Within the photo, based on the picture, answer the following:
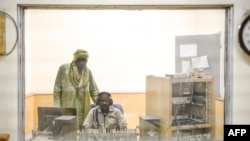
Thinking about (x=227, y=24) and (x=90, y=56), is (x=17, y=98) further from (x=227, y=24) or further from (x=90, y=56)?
(x=227, y=24)

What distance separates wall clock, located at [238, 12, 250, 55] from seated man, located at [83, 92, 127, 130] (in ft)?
3.02

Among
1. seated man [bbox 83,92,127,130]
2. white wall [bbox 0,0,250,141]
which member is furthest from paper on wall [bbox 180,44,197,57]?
seated man [bbox 83,92,127,130]

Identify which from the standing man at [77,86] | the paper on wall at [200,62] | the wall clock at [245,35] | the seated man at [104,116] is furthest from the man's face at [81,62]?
the wall clock at [245,35]

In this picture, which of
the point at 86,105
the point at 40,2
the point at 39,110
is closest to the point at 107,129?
the point at 86,105

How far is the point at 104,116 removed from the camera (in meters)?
2.08

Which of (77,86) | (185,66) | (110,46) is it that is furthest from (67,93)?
(185,66)

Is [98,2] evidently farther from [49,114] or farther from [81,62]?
[49,114]

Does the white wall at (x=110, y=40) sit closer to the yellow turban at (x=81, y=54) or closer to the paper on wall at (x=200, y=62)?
the yellow turban at (x=81, y=54)

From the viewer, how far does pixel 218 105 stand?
2.07 m

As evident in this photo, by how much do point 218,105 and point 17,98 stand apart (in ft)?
4.38

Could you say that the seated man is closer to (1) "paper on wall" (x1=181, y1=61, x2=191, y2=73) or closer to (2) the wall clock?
(1) "paper on wall" (x1=181, y1=61, x2=191, y2=73)

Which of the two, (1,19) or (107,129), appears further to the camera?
(107,129)

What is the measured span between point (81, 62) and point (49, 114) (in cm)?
41

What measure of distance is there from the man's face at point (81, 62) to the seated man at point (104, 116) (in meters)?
0.23
